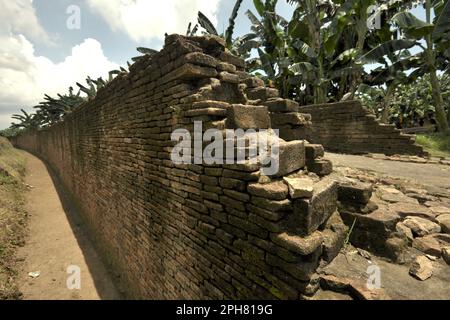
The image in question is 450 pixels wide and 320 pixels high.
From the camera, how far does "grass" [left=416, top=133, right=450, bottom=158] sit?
7920 mm

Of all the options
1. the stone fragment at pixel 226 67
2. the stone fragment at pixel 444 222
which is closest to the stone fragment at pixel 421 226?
the stone fragment at pixel 444 222

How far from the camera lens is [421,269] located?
6.85 ft

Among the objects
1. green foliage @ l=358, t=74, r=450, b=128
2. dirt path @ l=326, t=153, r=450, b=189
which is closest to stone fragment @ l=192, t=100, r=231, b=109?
dirt path @ l=326, t=153, r=450, b=189

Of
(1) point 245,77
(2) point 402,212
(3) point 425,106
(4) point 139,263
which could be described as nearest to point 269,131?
(1) point 245,77

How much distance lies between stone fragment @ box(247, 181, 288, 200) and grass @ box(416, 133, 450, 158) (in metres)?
8.42

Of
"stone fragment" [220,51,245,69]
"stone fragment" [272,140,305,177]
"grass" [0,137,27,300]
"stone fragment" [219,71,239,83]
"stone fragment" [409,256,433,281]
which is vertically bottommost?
"grass" [0,137,27,300]

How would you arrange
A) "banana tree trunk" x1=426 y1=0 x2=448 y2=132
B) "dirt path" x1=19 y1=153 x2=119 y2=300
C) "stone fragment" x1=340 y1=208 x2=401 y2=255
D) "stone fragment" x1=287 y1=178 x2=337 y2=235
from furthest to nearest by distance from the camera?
"banana tree trunk" x1=426 y1=0 x2=448 y2=132 < "dirt path" x1=19 y1=153 x2=119 y2=300 < "stone fragment" x1=340 y1=208 x2=401 y2=255 < "stone fragment" x1=287 y1=178 x2=337 y2=235

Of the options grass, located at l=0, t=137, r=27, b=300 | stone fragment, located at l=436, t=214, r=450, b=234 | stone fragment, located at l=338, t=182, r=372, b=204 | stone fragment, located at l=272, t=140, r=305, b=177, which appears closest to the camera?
stone fragment, located at l=272, t=140, r=305, b=177

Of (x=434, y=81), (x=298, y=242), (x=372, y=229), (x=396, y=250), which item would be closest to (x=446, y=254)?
(x=396, y=250)

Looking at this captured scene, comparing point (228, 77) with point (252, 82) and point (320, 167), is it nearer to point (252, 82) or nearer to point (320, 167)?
point (252, 82)

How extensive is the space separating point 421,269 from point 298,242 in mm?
1278

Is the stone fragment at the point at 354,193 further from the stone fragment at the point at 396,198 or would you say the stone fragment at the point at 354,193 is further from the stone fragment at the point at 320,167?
the stone fragment at the point at 396,198

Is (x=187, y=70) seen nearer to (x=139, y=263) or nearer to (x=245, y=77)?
(x=245, y=77)

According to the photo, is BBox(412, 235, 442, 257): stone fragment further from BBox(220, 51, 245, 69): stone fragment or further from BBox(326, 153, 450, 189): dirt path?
BBox(220, 51, 245, 69): stone fragment
